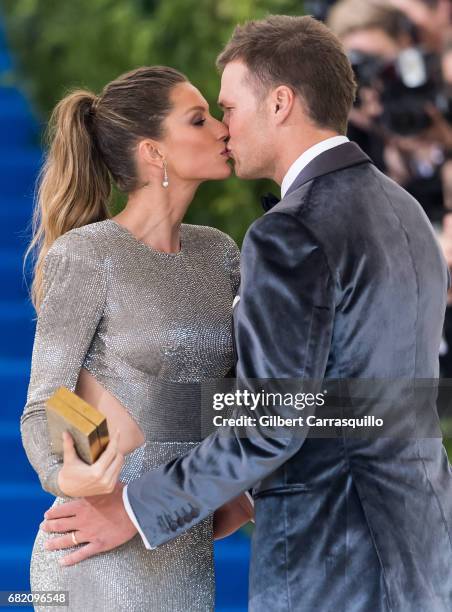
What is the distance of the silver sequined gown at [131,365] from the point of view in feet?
7.65

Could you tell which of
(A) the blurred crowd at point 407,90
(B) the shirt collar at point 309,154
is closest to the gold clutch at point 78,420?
(B) the shirt collar at point 309,154

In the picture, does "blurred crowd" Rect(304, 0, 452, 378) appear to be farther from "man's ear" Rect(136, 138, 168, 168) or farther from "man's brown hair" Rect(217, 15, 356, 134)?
"man's brown hair" Rect(217, 15, 356, 134)

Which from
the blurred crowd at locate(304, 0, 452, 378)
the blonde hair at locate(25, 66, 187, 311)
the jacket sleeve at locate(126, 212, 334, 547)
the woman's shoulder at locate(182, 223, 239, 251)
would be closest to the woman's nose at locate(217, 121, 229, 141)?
the blonde hair at locate(25, 66, 187, 311)

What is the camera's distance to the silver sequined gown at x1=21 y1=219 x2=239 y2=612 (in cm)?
233

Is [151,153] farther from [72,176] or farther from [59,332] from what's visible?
[59,332]

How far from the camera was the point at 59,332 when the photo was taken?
7.64 ft

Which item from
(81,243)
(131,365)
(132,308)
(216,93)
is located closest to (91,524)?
(131,365)

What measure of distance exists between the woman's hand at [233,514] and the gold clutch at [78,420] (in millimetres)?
601

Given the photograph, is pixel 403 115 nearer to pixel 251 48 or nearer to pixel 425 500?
pixel 251 48

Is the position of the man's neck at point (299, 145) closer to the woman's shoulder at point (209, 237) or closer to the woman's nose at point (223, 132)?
the woman's nose at point (223, 132)

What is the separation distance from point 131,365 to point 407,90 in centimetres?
245

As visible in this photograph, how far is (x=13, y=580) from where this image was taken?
14.8 ft

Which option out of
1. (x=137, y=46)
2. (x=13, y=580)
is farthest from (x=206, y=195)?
(x=13, y=580)

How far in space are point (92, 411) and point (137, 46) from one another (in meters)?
3.55
